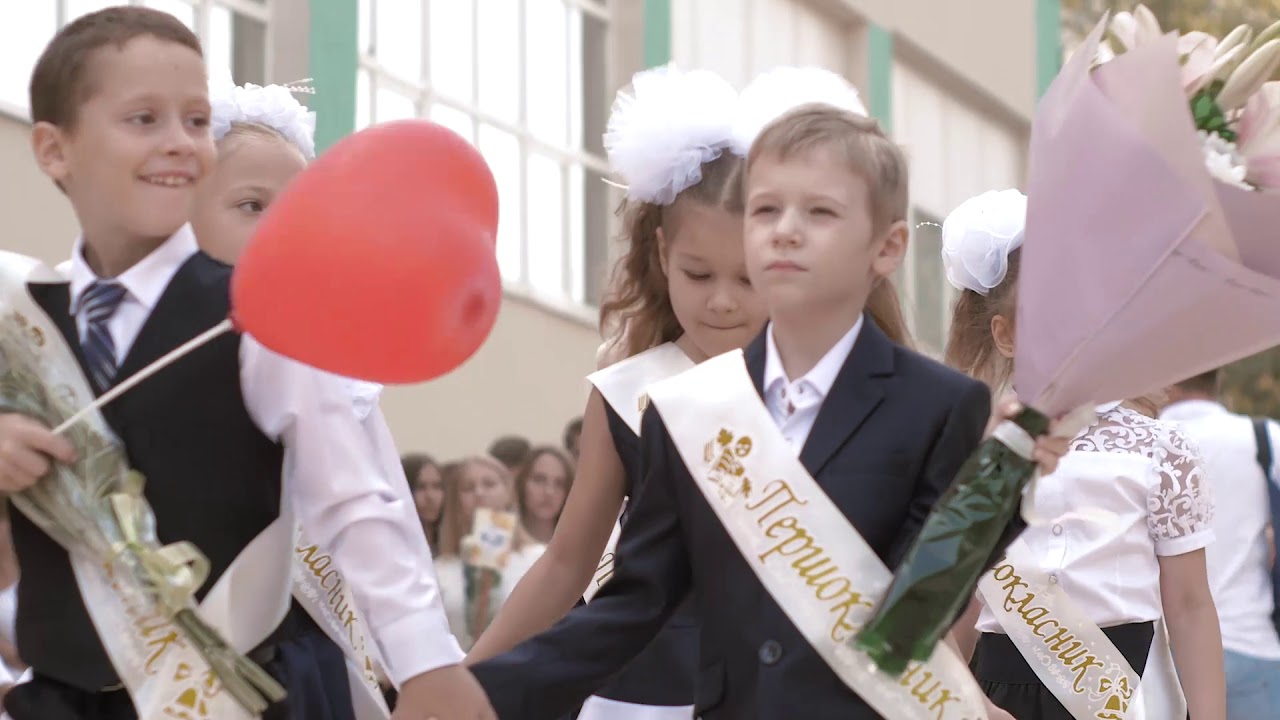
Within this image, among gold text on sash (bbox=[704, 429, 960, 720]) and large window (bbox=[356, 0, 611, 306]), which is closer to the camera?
gold text on sash (bbox=[704, 429, 960, 720])

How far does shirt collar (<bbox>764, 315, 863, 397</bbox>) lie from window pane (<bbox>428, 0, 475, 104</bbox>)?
963 cm

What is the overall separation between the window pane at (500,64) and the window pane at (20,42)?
4061 mm

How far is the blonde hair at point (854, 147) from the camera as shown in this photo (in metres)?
3.03

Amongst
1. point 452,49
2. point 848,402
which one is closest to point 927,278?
point 452,49

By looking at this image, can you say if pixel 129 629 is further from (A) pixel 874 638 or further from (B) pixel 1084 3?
(B) pixel 1084 3

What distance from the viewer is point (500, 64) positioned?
13305 millimetres

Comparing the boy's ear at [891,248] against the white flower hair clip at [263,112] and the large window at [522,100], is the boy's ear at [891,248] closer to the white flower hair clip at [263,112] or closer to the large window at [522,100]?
the white flower hair clip at [263,112]

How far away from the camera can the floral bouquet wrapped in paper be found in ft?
9.07

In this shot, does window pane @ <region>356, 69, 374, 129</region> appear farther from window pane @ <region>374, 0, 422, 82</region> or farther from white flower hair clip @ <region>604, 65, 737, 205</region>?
white flower hair clip @ <region>604, 65, 737, 205</region>

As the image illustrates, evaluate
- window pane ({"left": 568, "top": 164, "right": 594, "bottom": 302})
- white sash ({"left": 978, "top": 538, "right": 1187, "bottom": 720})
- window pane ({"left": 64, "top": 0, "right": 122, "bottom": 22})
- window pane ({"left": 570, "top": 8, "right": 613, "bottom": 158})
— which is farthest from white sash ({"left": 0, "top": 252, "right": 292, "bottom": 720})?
window pane ({"left": 570, "top": 8, "right": 613, "bottom": 158})

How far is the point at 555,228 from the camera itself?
45.4 ft

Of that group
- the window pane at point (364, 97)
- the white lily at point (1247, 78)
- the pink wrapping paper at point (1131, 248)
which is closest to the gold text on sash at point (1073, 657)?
the pink wrapping paper at point (1131, 248)

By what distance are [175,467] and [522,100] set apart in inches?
424

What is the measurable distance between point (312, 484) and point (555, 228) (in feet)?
35.9
